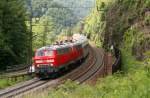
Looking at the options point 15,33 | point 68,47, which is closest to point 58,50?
point 68,47

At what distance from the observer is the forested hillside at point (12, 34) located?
54.1 m

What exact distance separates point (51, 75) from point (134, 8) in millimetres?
22422

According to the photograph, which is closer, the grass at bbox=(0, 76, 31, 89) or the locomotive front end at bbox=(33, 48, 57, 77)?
the grass at bbox=(0, 76, 31, 89)

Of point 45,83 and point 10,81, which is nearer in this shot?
point 45,83

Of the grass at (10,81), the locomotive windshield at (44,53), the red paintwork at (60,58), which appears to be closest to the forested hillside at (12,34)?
the red paintwork at (60,58)

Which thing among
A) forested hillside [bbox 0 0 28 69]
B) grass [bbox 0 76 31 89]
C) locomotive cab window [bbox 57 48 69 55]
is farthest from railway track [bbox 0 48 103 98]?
forested hillside [bbox 0 0 28 69]

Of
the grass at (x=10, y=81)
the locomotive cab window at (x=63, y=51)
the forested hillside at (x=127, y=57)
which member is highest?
the forested hillside at (x=127, y=57)

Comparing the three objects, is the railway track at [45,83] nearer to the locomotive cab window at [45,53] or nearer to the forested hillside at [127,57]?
the locomotive cab window at [45,53]

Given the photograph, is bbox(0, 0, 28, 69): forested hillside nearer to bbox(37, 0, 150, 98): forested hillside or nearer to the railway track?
the railway track

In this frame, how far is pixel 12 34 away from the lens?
191ft

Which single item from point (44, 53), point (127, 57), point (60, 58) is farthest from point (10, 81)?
point (127, 57)

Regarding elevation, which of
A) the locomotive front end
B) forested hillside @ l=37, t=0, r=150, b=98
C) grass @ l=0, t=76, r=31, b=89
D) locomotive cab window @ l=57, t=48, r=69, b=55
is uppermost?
forested hillside @ l=37, t=0, r=150, b=98

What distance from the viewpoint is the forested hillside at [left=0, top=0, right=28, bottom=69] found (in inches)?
2128

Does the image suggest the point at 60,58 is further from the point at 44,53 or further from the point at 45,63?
the point at 45,63
